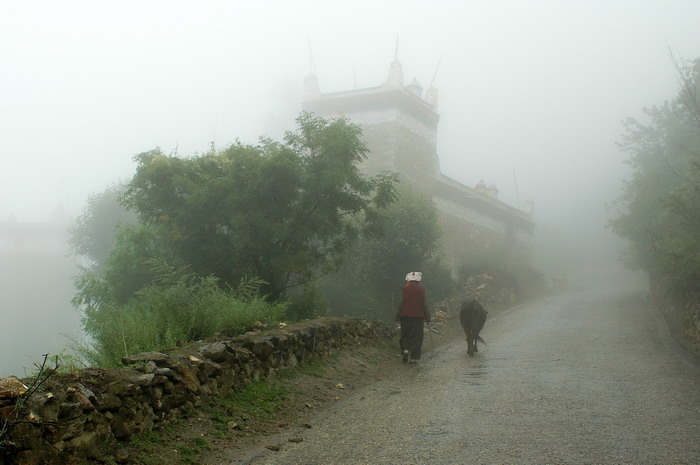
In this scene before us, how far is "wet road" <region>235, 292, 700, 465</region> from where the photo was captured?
20.4ft

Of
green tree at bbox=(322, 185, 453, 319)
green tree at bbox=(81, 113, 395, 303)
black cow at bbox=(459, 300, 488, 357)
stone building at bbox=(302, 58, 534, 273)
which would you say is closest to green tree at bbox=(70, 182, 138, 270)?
stone building at bbox=(302, 58, 534, 273)

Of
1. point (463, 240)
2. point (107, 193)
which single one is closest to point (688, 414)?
point (463, 240)

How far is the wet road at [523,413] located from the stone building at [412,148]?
2554cm

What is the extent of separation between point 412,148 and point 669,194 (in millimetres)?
25895

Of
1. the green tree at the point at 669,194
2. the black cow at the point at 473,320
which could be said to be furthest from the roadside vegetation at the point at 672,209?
the black cow at the point at 473,320

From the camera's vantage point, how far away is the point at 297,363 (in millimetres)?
10969

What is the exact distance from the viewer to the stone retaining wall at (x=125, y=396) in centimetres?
475

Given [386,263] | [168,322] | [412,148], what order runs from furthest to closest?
[412,148]
[386,263]
[168,322]

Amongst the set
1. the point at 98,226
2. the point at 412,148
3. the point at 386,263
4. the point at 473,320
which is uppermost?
the point at 412,148

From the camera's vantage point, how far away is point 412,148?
41312mm

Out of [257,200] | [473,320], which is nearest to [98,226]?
[257,200]

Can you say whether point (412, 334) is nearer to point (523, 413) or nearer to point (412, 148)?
point (523, 413)

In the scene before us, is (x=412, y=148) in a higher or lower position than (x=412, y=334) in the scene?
higher

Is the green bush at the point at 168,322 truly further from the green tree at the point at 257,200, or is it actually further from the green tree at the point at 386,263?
the green tree at the point at 386,263
